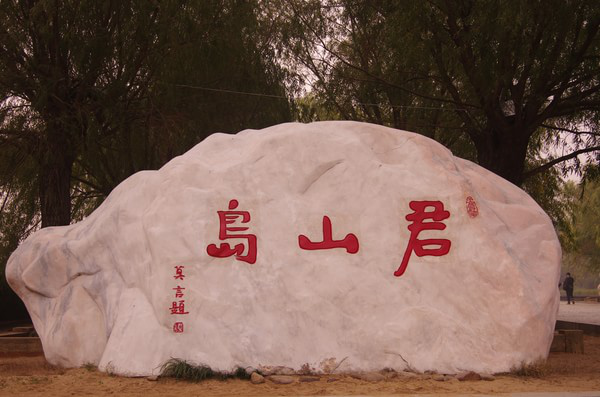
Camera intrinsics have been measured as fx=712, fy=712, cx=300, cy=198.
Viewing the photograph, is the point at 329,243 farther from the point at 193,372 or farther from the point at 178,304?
the point at 193,372

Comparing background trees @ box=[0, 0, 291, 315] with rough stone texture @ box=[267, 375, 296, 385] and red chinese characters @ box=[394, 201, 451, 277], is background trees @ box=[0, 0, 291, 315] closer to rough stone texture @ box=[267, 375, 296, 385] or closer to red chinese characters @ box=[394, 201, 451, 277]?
red chinese characters @ box=[394, 201, 451, 277]

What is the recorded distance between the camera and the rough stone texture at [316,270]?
22.8 feet

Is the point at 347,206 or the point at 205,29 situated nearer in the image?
the point at 347,206

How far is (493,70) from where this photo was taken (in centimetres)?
970

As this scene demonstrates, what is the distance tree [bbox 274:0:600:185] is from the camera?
31.3 ft

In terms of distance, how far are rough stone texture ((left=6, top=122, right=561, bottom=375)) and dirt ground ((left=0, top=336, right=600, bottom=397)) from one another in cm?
23

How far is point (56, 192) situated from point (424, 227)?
6397 millimetres

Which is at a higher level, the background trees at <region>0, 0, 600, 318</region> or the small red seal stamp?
the background trees at <region>0, 0, 600, 318</region>

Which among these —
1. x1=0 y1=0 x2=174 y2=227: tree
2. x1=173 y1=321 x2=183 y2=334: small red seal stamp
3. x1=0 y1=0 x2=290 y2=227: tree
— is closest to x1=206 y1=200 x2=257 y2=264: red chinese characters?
x1=173 y1=321 x2=183 y2=334: small red seal stamp

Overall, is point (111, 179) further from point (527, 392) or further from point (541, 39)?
point (527, 392)

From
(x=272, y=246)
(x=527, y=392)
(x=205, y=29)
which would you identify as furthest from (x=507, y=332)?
(x=205, y=29)

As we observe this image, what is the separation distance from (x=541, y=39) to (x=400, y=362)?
18.3 ft

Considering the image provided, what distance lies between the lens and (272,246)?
7.38 m

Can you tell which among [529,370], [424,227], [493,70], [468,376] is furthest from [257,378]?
[493,70]
